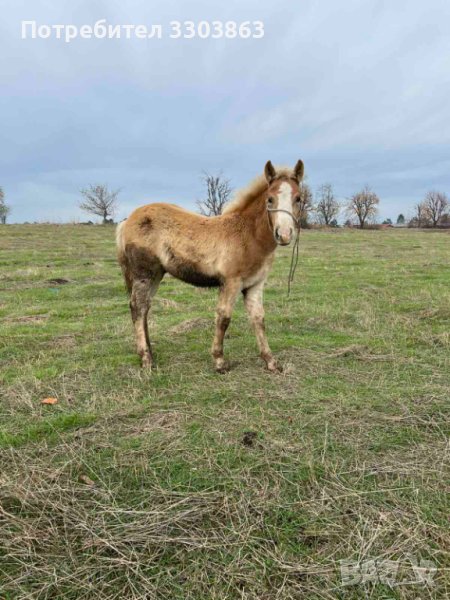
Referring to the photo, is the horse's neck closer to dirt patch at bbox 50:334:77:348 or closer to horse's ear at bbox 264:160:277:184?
horse's ear at bbox 264:160:277:184

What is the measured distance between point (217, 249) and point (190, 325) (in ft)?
8.48

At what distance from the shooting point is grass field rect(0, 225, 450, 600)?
2.30 meters

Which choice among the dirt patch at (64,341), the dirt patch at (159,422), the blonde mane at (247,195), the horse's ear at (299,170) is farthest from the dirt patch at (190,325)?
the horse's ear at (299,170)

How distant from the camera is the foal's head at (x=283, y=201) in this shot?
4684 millimetres

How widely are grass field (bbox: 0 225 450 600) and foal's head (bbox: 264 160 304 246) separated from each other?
6.20ft

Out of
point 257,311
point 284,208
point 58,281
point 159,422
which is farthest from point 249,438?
point 58,281

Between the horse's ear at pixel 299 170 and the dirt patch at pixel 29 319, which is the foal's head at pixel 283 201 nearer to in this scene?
the horse's ear at pixel 299 170

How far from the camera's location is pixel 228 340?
692 cm

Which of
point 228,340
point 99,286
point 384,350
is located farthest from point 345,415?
point 99,286

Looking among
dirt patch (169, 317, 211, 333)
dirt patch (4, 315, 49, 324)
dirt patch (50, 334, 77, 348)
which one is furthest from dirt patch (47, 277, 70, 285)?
dirt patch (169, 317, 211, 333)

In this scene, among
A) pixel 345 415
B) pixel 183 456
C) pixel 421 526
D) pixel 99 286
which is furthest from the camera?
pixel 99 286

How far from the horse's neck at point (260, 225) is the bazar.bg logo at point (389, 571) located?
3.81 meters

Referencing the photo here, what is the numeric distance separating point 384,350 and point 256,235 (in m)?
2.72

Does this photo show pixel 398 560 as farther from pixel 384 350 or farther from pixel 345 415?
pixel 384 350
